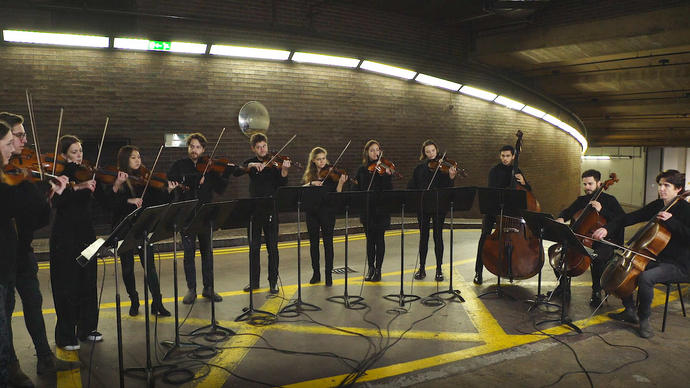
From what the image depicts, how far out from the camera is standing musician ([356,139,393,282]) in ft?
22.4

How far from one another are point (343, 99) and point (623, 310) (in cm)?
762

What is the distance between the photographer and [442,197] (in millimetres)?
5848

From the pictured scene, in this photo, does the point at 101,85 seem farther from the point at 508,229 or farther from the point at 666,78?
the point at 666,78

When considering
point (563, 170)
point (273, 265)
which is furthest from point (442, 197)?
point (563, 170)

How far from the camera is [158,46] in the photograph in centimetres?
943

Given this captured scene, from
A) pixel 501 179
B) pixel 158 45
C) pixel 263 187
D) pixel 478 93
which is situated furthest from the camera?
pixel 478 93

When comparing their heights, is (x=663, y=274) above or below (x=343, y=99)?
below

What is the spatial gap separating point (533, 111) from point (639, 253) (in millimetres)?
12287

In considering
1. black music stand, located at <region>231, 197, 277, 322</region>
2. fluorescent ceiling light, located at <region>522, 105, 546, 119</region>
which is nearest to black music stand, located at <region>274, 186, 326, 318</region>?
black music stand, located at <region>231, 197, 277, 322</region>

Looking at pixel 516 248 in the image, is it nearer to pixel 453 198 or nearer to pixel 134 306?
pixel 453 198

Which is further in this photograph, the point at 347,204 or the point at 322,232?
the point at 322,232

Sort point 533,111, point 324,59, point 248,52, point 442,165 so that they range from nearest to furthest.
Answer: point 442,165 → point 248,52 → point 324,59 → point 533,111

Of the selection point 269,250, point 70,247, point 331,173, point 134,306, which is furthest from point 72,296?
point 331,173

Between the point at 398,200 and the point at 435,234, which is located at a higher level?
the point at 398,200
